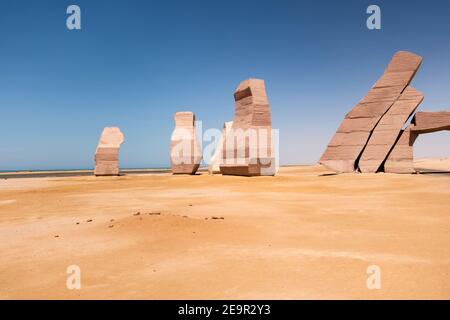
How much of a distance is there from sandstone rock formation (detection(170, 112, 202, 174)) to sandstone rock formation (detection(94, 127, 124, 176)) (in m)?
3.43

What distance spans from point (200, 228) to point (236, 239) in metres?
0.63

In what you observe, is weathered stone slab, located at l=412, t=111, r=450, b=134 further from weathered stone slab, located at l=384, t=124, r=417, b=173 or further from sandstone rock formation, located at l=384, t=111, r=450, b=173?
weathered stone slab, located at l=384, t=124, r=417, b=173

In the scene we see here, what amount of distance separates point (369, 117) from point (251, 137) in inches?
209

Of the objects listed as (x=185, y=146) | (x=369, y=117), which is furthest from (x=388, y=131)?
(x=185, y=146)

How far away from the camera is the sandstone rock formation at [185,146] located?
20.0m

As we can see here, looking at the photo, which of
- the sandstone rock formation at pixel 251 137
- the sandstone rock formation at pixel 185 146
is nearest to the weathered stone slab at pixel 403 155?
the sandstone rock formation at pixel 251 137

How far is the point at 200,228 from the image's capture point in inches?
150

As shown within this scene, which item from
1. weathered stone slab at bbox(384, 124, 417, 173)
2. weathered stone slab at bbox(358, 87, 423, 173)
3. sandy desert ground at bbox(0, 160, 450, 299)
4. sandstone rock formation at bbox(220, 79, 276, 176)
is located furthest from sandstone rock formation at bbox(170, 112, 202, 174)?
sandy desert ground at bbox(0, 160, 450, 299)

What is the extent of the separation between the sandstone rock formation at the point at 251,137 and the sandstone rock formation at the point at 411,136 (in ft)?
16.3

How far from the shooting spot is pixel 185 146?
2012 cm

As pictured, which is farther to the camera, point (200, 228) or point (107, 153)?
point (107, 153)

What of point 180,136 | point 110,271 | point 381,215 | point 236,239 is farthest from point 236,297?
point 180,136

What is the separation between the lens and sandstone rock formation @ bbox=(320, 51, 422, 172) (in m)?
13.9
